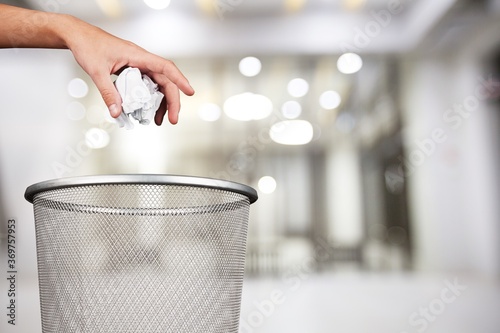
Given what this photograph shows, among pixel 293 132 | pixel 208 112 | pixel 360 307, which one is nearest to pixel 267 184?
pixel 293 132

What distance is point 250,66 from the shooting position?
141 inches

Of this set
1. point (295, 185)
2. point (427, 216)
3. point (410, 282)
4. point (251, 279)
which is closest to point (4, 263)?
point (251, 279)

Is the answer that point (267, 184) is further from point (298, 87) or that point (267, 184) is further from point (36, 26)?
point (36, 26)

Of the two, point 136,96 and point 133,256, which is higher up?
point 136,96

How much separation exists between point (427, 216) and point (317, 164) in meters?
0.85

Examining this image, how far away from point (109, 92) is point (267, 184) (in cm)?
295

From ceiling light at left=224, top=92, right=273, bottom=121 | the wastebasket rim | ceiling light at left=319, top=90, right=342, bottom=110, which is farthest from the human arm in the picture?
ceiling light at left=319, top=90, right=342, bottom=110

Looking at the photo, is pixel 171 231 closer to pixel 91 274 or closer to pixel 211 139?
pixel 91 274

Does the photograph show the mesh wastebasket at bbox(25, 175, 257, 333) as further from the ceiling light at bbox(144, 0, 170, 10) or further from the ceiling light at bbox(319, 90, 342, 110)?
the ceiling light at bbox(319, 90, 342, 110)

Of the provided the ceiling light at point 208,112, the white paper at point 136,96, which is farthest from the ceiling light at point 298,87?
the white paper at point 136,96

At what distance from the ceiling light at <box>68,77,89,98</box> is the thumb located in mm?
2909

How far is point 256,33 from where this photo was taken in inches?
131

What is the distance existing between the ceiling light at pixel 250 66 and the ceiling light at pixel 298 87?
0.26m

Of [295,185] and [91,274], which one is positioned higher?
[295,185]
